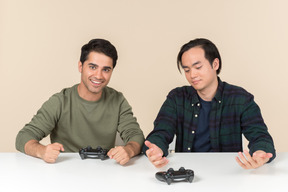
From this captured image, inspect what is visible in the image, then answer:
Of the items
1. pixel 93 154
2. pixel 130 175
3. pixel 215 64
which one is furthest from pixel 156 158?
pixel 215 64

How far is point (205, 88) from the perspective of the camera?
1.96 metres

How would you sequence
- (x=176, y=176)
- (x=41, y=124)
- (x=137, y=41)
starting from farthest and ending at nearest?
(x=137, y=41) → (x=41, y=124) → (x=176, y=176)

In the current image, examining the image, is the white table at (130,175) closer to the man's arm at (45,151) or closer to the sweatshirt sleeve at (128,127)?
the man's arm at (45,151)

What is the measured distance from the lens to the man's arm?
148cm

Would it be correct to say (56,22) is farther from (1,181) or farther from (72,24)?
(1,181)

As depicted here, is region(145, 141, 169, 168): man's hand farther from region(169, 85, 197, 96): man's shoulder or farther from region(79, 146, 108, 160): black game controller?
region(169, 85, 197, 96): man's shoulder

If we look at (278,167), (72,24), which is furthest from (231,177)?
(72,24)

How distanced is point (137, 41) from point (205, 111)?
4.72 feet

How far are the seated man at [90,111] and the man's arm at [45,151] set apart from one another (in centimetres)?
21

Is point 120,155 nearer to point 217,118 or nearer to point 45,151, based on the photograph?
point 45,151

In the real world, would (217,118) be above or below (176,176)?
above

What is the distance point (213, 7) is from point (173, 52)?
1.68 feet

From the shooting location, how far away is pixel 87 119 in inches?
80.9

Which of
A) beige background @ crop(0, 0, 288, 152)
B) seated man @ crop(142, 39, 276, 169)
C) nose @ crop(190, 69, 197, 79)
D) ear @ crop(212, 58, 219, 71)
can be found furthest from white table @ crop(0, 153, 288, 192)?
beige background @ crop(0, 0, 288, 152)
